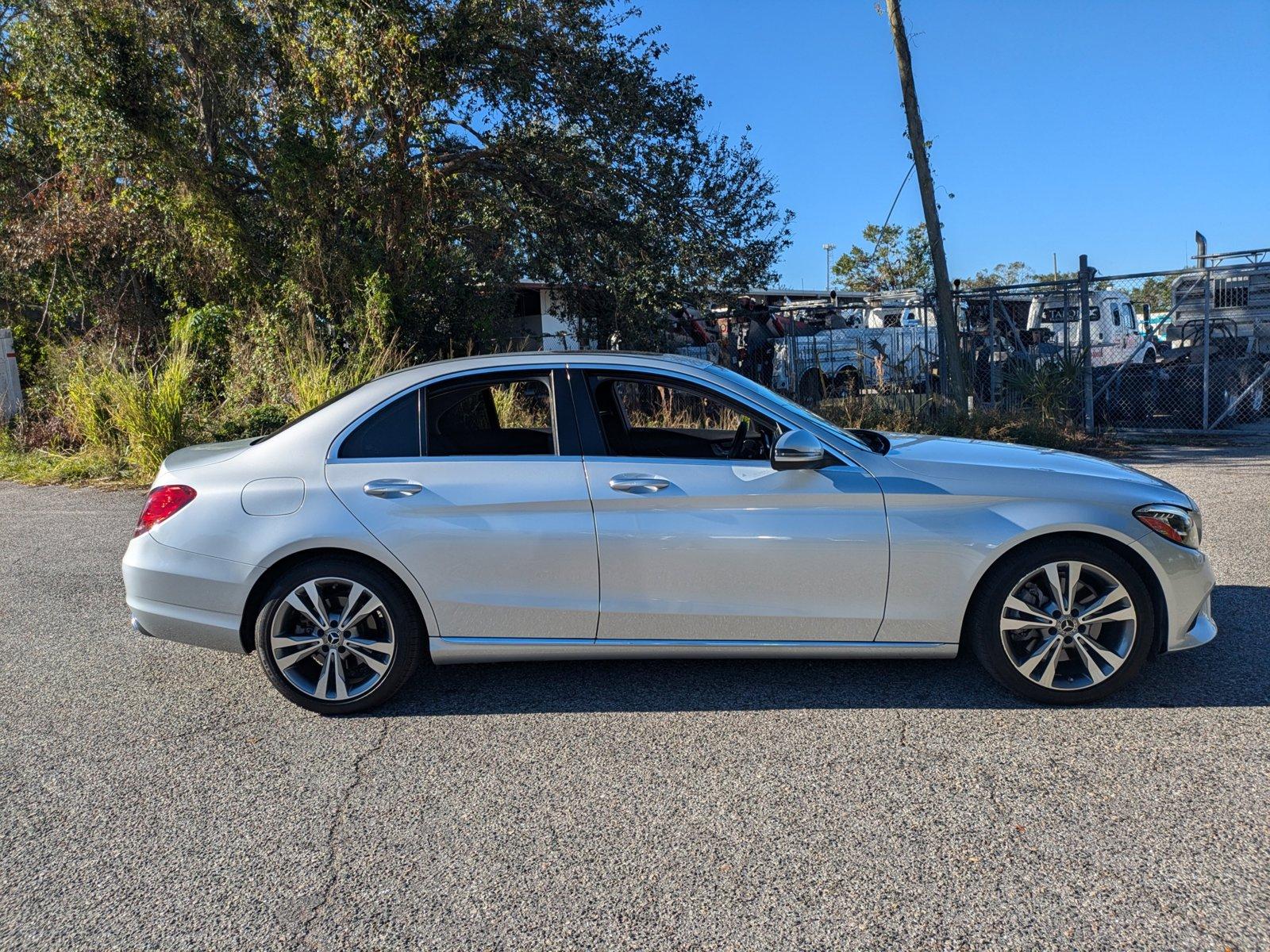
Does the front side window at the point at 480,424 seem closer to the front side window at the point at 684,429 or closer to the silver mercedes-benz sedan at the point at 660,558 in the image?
the silver mercedes-benz sedan at the point at 660,558

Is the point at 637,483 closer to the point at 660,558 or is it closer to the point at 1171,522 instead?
A: the point at 660,558

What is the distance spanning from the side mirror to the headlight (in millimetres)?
Answer: 1384

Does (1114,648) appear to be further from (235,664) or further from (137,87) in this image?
(137,87)

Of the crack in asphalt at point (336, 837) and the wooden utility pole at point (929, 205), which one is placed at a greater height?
the wooden utility pole at point (929, 205)

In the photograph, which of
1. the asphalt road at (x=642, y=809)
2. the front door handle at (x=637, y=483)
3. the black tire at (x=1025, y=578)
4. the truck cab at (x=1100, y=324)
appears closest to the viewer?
the asphalt road at (x=642, y=809)

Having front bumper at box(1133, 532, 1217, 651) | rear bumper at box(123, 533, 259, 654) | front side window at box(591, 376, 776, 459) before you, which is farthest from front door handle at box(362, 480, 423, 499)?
front bumper at box(1133, 532, 1217, 651)

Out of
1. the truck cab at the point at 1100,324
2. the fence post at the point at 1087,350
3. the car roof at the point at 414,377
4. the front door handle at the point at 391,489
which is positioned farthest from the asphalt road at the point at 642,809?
the truck cab at the point at 1100,324

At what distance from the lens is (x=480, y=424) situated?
4824mm

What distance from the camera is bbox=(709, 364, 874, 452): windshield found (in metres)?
4.47

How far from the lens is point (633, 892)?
9.67ft

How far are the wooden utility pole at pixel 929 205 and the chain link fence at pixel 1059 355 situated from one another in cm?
52

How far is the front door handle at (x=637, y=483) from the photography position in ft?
14.1

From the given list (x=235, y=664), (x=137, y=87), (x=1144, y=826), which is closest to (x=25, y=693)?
(x=235, y=664)

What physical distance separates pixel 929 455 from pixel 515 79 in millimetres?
11527
